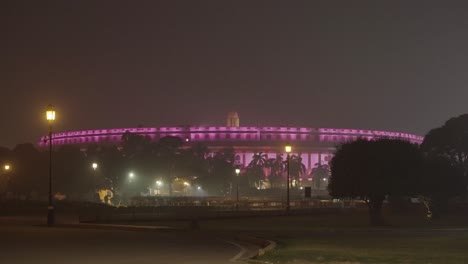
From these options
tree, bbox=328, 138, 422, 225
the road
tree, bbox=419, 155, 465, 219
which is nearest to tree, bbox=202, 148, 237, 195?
tree, bbox=419, 155, 465, 219

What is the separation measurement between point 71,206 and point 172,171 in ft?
244

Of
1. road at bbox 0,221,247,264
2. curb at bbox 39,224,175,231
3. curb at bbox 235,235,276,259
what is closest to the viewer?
road at bbox 0,221,247,264

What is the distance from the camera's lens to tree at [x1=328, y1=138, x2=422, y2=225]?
52562 millimetres

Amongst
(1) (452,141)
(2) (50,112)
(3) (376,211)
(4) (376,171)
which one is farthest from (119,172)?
(2) (50,112)

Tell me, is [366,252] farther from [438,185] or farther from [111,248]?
[438,185]

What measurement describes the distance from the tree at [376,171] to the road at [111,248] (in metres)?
21.9

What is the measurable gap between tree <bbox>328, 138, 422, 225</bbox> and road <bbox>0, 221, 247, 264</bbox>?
2187cm

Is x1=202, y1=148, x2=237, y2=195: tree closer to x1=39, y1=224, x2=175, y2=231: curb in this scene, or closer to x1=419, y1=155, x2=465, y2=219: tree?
x1=419, y1=155, x2=465, y2=219: tree

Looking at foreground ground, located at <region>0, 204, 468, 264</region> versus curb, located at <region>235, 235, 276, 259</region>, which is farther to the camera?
curb, located at <region>235, 235, 276, 259</region>

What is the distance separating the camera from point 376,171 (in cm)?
5272

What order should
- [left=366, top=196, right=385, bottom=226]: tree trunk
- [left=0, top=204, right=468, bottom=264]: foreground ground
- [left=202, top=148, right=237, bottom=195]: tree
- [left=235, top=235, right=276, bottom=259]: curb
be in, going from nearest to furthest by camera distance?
[left=0, top=204, right=468, bottom=264]: foreground ground → [left=235, top=235, right=276, bottom=259]: curb → [left=366, top=196, right=385, bottom=226]: tree trunk → [left=202, top=148, right=237, bottom=195]: tree

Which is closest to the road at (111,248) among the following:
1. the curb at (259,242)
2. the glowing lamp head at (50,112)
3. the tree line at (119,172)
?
the curb at (259,242)

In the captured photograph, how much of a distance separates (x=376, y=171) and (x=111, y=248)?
31.6 meters

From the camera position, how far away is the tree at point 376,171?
52.6 meters
